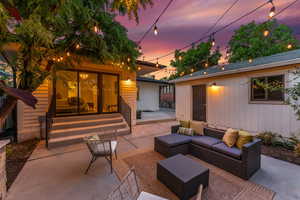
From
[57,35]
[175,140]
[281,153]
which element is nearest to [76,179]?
[175,140]

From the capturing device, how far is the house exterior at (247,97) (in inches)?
169

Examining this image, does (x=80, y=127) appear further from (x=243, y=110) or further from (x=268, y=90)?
(x=268, y=90)

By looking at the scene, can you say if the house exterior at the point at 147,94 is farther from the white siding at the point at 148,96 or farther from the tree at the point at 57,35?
the tree at the point at 57,35

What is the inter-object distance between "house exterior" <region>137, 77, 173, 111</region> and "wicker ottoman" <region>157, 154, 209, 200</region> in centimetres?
902

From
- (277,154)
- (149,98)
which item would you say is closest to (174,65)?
(149,98)

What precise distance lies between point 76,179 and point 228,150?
342cm

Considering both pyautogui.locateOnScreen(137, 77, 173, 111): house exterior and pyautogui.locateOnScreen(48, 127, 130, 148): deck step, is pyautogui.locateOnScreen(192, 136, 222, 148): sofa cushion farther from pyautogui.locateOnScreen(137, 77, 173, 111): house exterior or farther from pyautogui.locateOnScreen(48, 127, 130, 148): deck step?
pyautogui.locateOnScreen(137, 77, 173, 111): house exterior

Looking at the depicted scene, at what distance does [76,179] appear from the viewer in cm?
256

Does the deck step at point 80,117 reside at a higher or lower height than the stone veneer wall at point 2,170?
higher

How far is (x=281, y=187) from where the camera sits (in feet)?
7.68

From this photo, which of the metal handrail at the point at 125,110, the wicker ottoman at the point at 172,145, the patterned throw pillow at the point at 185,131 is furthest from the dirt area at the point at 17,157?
the patterned throw pillow at the point at 185,131

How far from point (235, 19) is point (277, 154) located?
432 cm

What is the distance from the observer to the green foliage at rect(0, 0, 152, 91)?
1771 millimetres

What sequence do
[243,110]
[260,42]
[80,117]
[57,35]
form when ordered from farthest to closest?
[260,42] → [80,117] → [243,110] → [57,35]
